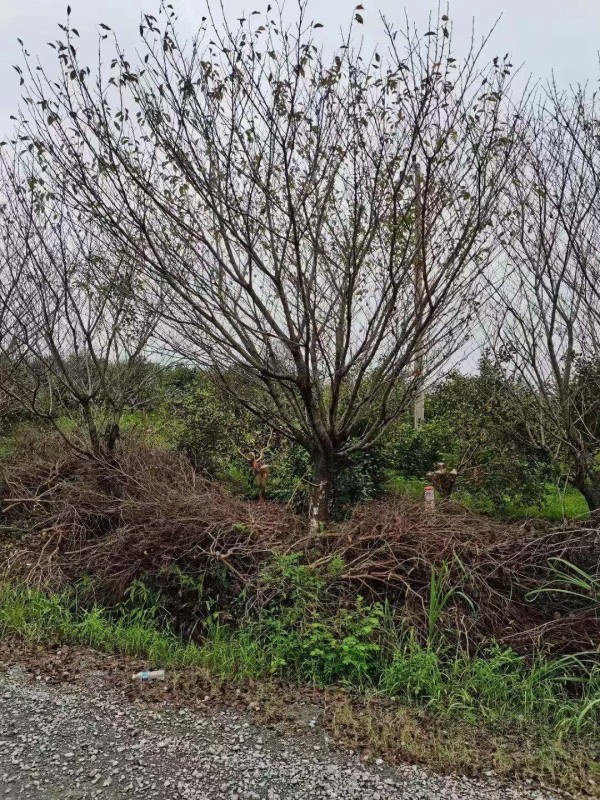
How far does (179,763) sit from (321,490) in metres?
2.43

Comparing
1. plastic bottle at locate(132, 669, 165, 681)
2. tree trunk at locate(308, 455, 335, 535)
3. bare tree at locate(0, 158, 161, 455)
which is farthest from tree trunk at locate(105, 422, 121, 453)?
plastic bottle at locate(132, 669, 165, 681)

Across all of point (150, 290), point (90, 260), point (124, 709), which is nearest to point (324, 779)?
point (124, 709)

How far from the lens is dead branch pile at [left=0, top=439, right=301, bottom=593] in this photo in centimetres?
404

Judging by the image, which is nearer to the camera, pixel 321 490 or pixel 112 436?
pixel 321 490

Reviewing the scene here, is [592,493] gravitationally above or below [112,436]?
below

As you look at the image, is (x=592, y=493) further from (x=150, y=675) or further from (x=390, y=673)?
(x=150, y=675)

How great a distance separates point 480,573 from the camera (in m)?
3.59

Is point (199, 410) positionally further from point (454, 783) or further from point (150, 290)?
point (454, 783)

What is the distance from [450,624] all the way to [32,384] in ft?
23.7

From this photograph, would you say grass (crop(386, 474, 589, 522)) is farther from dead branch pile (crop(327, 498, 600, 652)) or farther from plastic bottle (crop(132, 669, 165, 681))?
plastic bottle (crop(132, 669, 165, 681))

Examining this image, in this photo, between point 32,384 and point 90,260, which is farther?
point 32,384

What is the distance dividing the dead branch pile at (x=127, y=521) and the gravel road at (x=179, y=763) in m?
1.30

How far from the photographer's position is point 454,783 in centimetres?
213

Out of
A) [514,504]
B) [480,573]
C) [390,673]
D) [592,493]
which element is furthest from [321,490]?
[514,504]
